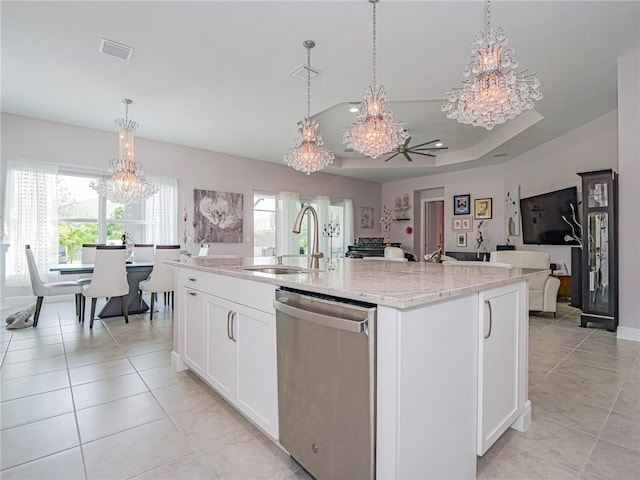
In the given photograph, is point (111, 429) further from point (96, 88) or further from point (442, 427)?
point (96, 88)

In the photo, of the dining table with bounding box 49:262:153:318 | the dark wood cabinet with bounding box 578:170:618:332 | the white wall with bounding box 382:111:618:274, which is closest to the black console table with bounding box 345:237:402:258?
the white wall with bounding box 382:111:618:274

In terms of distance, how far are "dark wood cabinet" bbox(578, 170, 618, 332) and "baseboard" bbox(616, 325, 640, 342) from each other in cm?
32

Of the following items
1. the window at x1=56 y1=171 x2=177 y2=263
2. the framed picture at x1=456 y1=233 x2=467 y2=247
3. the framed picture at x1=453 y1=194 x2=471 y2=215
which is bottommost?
the framed picture at x1=456 y1=233 x2=467 y2=247

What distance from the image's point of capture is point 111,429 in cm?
173

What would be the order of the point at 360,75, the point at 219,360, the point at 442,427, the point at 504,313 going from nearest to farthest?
the point at 442,427 < the point at 504,313 < the point at 219,360 < the point at 360,75

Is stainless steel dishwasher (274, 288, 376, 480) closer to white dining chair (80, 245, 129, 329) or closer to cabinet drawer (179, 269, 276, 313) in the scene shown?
cabinet drawer (179, 269, 276, 313)

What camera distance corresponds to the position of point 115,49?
2.95 meters

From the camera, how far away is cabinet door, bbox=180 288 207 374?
2146 millimetres

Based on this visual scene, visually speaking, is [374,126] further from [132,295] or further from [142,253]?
[142,253]

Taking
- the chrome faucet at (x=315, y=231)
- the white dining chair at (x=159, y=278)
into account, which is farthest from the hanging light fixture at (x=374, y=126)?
the white dining chair at (x=159, y=278)

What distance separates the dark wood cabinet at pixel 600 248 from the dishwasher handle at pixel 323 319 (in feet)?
13.3

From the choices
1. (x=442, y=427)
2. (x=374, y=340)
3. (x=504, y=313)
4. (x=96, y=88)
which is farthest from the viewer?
(x=96, y=88)

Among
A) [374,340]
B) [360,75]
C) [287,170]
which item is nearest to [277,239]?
[287,170]

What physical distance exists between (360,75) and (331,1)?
3.62ft
